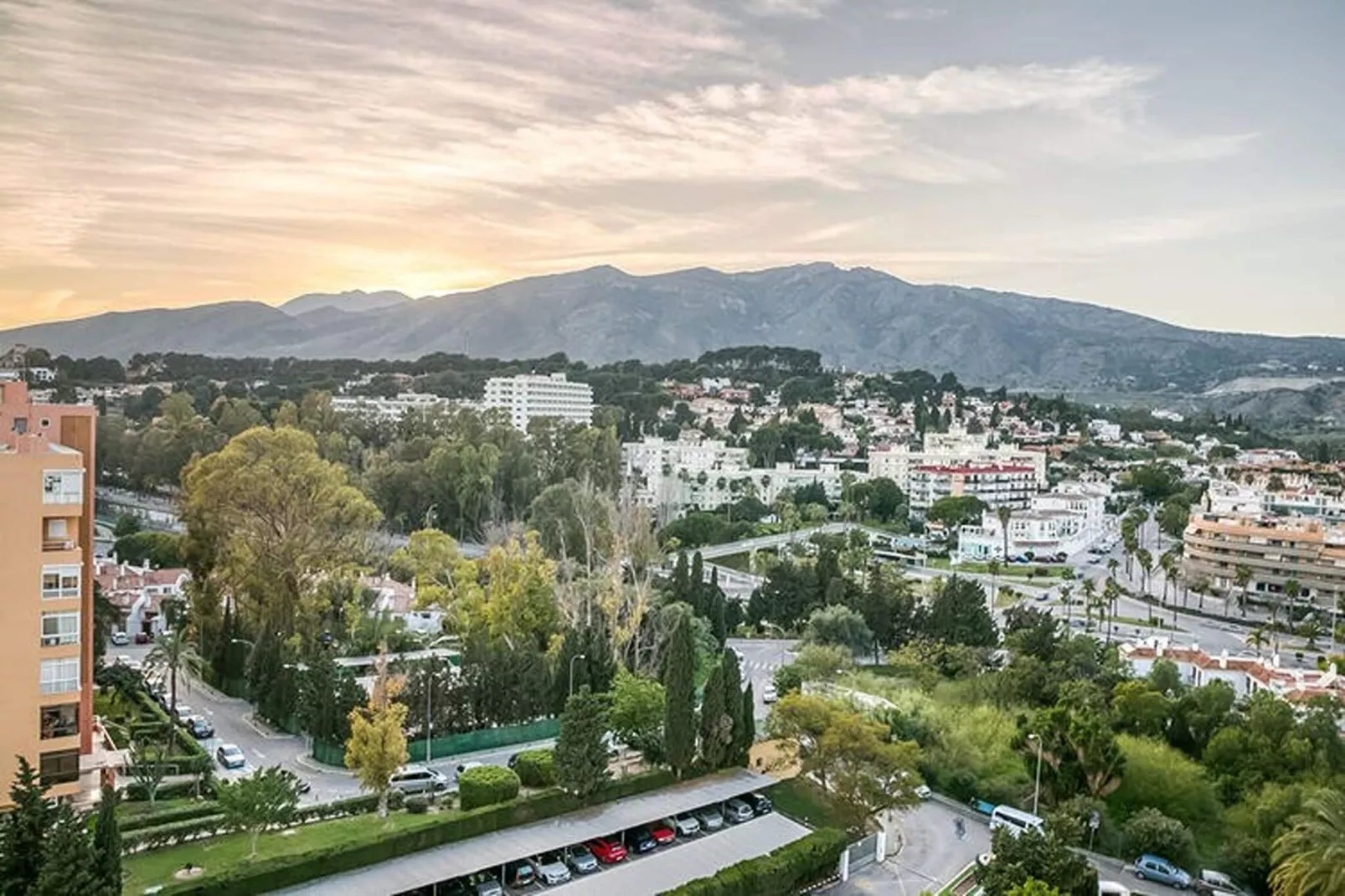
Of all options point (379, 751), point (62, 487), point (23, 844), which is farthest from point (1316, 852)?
point (62, 487)

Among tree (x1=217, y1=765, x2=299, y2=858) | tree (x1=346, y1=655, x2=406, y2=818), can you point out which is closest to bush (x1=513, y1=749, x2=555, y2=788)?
tree (x1=346, y1=655, x2=406, y2=818)

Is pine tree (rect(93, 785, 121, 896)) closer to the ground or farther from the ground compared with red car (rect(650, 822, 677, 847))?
farther from the ground

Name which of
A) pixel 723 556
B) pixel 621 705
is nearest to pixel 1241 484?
pixel 723 556

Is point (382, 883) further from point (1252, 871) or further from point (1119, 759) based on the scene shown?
point (1252, 871)

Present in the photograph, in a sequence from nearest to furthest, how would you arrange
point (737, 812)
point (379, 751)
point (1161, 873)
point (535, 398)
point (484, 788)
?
point (379, 751) → point (484, 788) → point (1161, 873) → point (737, 812) → point (535, 398)

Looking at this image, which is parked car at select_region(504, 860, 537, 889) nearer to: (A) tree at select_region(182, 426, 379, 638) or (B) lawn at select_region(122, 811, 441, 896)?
(B) lawn at select_region(122, 811, 441, 896)

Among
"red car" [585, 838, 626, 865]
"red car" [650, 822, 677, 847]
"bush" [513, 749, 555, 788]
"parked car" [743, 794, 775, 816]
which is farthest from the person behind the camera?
"parked car" [743, 794, 775, 816]

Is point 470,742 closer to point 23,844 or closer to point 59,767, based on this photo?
point 59,767
